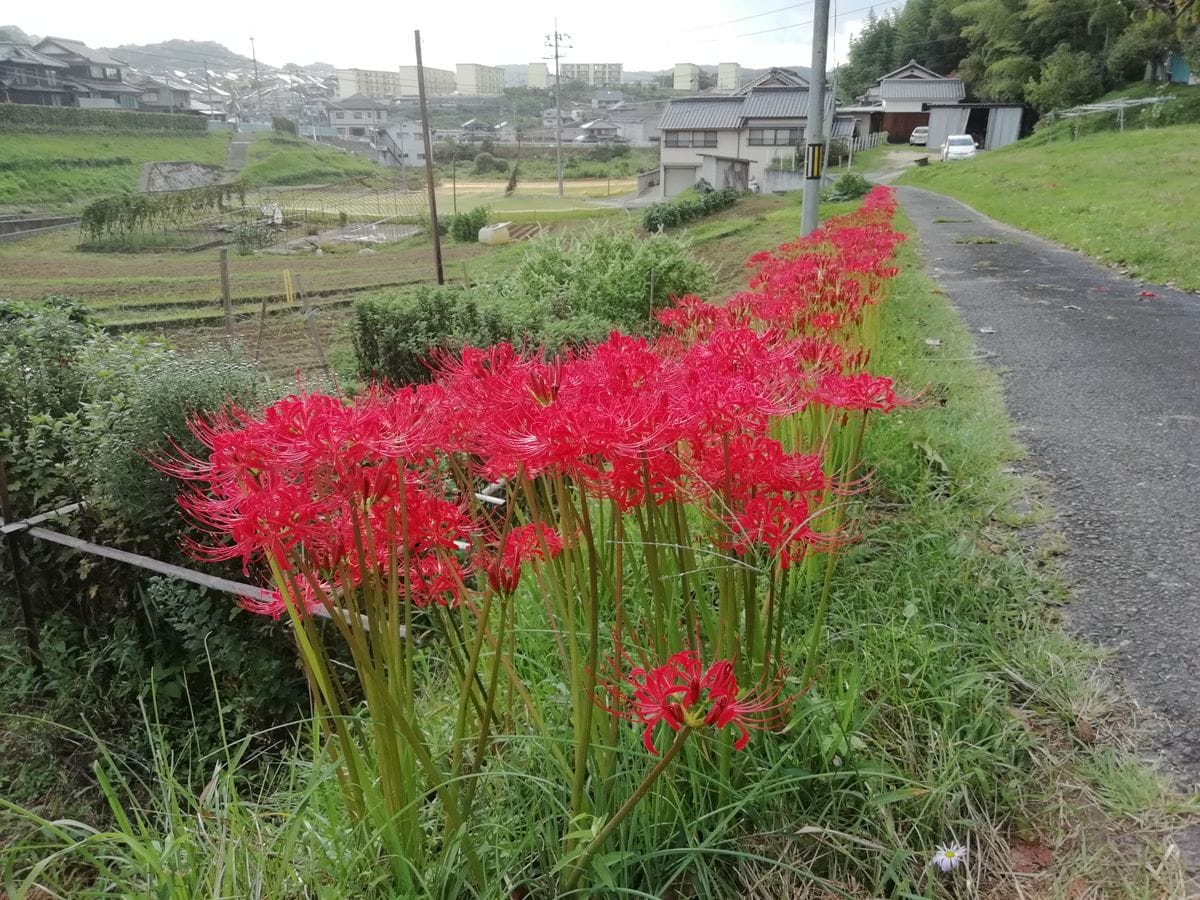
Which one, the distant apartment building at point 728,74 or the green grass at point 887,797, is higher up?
the distant apartment building at point 728,74

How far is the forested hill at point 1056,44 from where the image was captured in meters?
42.4

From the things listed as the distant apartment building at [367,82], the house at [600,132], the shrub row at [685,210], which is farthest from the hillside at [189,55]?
the shrub row at [685,210]

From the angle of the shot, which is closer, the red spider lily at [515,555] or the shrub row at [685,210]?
the red spider lily at [515,555]

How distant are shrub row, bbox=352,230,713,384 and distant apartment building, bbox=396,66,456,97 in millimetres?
110383

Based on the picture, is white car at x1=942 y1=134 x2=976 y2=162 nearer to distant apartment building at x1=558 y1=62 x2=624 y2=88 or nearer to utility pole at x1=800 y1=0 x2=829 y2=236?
utility pole at x1=800 y1=0 x2=829 y2=236

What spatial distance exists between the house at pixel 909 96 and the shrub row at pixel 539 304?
188ft

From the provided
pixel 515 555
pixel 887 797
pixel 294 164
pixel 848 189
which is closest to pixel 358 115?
pixel 294 164

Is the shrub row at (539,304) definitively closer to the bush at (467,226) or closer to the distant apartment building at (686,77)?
the bush at (467,226)

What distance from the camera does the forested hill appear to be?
139 feet

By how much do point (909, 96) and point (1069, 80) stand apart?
56.9 feet

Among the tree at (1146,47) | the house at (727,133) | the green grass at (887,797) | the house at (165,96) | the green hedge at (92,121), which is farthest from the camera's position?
the house at (165,96)

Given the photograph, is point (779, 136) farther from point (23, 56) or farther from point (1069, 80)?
point (23, 56)

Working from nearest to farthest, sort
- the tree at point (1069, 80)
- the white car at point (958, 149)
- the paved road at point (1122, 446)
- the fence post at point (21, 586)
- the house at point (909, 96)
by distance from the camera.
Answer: the paved road at point (1122, 446)
the fence post at point (21, 586)
the white car at point (958, 149)
the tree at point (1069, 80)
the house at point (909, 96)

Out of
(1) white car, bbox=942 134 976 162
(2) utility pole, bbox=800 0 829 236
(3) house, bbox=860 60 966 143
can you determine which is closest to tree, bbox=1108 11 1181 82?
(1) white car, bbox=942 134 976 162
